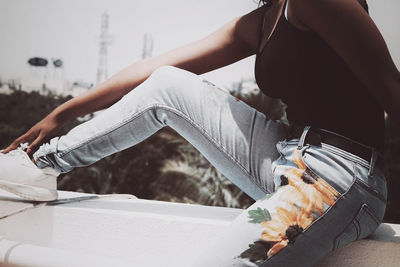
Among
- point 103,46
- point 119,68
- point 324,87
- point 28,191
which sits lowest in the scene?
Result: point 119,68

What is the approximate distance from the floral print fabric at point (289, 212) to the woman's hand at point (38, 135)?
0.87 meters

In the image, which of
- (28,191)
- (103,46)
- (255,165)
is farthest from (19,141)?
(103,46)

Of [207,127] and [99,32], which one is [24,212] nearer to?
[207,127]

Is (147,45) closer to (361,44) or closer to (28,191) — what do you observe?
(28,191)

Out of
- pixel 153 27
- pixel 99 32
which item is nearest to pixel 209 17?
pixel 153 27

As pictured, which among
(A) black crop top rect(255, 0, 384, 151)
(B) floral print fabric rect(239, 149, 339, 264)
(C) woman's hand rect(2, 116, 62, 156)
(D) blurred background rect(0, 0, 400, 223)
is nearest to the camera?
(B) floral print fabric rect(239, 149, 339, 264)

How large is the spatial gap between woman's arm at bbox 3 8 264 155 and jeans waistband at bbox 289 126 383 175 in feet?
1.71

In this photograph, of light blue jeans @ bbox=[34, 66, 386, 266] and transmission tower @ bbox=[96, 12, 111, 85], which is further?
transmission tower @ bbox=[96, 12, 111, 85]

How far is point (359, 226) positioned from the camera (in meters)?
0.78

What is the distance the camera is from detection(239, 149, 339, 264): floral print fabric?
711mm

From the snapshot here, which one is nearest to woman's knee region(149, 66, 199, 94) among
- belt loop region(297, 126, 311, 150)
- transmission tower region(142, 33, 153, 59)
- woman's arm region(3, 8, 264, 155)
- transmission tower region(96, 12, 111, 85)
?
woman's arm region(3, 8, 264, 155)

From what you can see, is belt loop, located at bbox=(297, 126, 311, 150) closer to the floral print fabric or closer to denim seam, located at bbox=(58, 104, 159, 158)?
the floral print fabric

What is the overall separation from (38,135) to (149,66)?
0.49 meters

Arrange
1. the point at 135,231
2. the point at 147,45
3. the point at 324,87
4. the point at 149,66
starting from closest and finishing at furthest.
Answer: the point at 324,87 < the point at 135,231 < the point at 149,66 < the point at 147,45
